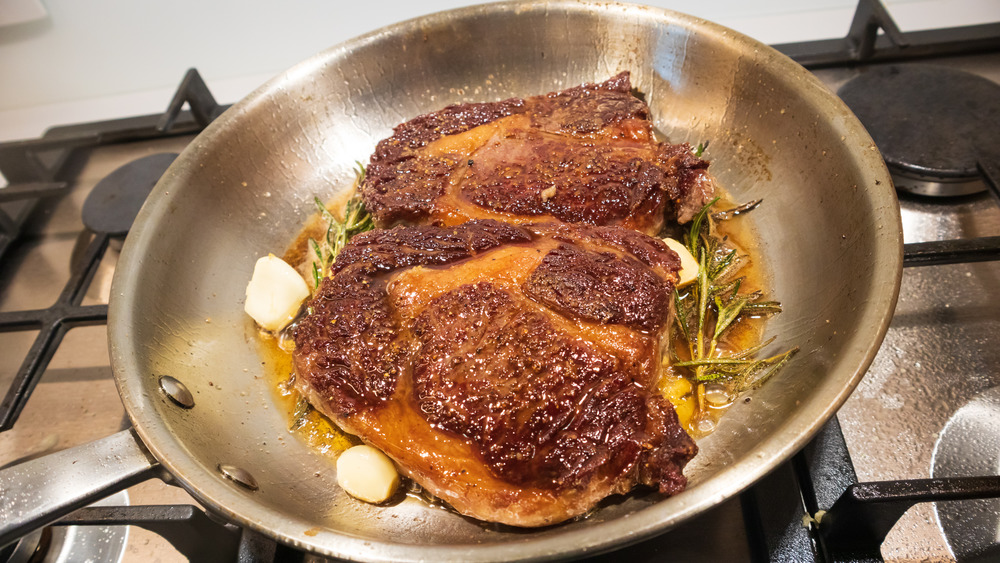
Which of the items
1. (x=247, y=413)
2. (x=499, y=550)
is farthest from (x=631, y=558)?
(x=247, y=413)

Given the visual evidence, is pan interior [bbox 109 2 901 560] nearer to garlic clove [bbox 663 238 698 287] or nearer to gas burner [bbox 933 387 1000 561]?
garlic clove [bbox 663 238 698 287]

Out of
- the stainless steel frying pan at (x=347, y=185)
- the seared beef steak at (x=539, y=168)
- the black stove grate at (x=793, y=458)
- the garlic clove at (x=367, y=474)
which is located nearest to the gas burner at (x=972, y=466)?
the black stove grate at (x=793, y=458)

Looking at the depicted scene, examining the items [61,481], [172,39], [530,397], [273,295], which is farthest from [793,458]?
[172,39]

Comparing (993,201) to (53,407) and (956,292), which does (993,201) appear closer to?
(956,292)

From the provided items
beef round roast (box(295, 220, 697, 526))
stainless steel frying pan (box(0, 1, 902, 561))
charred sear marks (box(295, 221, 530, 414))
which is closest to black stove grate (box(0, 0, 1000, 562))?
stainless steel frying pan (box(0, 1, 902, 561))

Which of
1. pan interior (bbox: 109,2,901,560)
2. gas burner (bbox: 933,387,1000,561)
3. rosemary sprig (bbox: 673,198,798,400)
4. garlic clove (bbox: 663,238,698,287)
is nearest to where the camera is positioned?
pan interior (bbox: 109,2,901,560)

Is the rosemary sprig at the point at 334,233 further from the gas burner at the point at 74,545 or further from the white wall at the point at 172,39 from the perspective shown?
the white wall at the point at 172,39
